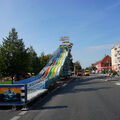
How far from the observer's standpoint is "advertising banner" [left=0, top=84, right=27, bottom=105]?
747 cm

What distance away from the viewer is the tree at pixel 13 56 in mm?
18312

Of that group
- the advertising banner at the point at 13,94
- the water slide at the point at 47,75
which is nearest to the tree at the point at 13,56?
the water slide at the point at 47,75

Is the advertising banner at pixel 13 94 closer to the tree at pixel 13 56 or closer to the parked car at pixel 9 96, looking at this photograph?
the parked car at pixel 9 96

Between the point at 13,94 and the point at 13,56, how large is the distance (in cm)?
1174

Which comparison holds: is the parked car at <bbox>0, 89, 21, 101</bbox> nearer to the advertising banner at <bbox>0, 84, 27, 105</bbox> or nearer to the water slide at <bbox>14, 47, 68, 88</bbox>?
the advertising banner at <bbox>0, 84, 27, 105</bbox>

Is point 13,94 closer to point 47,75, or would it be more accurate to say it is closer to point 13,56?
point 13,56

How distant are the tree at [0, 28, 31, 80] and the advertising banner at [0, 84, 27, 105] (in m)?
10.8

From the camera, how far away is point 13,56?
1869cm

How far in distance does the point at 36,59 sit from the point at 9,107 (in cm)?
2993

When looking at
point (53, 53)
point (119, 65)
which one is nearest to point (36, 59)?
point (53, 53)

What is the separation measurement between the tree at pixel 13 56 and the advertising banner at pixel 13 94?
1083 centimetres

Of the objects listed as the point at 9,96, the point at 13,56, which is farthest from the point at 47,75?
the point at 9,96

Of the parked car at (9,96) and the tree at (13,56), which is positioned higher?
the tree at (13,56)

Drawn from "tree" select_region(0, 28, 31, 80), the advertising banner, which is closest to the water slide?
"tree" select_region(0, 28, 31, 80)
